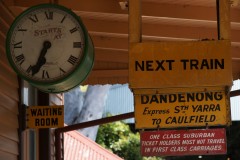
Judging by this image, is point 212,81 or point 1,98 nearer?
point 212,81

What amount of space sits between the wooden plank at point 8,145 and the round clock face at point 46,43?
1.44m

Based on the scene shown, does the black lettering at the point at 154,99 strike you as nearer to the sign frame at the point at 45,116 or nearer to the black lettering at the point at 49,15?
the black lettering at the point at 49,15

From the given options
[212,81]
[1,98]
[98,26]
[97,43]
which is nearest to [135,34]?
[212,81]

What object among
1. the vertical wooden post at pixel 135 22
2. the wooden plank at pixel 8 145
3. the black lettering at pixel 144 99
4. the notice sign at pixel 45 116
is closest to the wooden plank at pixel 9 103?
the notice sign at pixel 45 116

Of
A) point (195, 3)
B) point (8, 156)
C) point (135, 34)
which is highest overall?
point (195, 3)

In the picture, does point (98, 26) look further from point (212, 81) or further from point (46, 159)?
point (212, 81)

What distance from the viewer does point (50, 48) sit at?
4945 millimetres

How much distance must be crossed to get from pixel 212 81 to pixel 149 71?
45cm

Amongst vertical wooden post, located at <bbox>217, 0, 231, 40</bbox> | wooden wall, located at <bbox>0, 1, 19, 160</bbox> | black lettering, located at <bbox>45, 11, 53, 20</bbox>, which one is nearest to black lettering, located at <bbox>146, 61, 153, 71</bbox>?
vertical wooden post, located at <bbox>217, 0, 231, 40</bbox>

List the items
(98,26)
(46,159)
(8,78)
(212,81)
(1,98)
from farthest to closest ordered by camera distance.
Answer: (46,159) → (98,26) → (8,78) → (1,98) → (212,81)

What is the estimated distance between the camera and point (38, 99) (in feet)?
27.4

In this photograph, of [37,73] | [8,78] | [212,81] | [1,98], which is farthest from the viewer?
[8,78]

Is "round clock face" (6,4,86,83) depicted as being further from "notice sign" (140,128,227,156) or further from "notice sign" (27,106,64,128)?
"notice sign" (140,128,227,156)

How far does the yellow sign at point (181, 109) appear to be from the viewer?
452 cm
